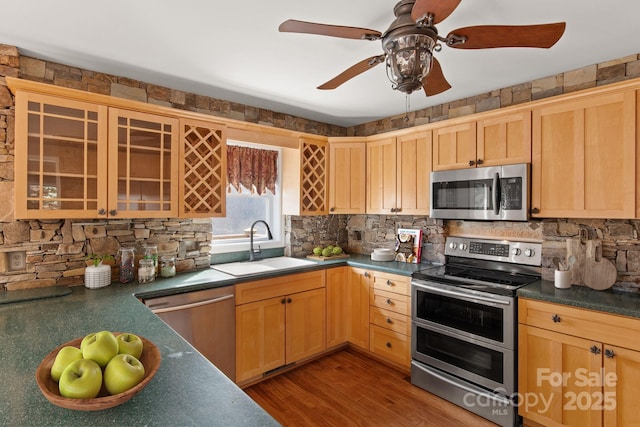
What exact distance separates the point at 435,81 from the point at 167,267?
240cm

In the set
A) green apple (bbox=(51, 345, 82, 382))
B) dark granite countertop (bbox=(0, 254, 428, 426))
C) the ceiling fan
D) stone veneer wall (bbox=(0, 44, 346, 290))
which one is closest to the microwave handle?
the ceiling fan

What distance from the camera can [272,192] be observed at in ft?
12.2

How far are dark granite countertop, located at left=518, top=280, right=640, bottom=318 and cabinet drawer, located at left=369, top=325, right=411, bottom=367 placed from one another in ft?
3.69

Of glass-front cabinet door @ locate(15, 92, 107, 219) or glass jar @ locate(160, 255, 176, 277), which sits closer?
glass-front cabinet door @ locate(15, 92, 107, 219)

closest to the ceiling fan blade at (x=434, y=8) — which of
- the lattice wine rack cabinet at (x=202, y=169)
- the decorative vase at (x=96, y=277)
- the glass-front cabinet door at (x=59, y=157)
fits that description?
the lattice wine rack cabinet at (x=202, y=169)

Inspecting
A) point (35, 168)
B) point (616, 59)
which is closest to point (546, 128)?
point (616, 59)

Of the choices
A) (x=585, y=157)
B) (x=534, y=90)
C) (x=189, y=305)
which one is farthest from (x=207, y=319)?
(x=534, y=90)

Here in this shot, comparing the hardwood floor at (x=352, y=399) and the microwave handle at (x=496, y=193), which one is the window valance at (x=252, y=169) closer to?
the hardwood floor at (x=352, y=399)

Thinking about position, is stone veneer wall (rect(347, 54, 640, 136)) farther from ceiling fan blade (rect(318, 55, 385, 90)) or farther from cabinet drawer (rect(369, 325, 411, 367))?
cabinet drawer (rect(369, 325, 411, 367))

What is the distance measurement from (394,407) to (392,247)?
1.67 meters

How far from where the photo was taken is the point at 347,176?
146 inches

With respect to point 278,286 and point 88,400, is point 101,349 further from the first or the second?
point 278,286

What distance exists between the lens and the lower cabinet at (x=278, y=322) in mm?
2730

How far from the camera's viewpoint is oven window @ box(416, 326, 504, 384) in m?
2.37
